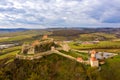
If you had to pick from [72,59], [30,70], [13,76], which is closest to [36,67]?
[30,70]

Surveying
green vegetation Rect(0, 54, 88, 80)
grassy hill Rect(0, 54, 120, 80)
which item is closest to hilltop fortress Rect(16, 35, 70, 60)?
grassy hill Rect(0, 54, 120, 80)

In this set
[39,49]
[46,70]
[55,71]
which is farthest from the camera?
[39,49]

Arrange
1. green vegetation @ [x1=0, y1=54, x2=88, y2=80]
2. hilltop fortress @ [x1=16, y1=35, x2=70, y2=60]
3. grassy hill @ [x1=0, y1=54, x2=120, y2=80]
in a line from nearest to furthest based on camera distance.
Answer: grassy hill @ [x1=0, y1=54, x2=120, y2=80]
green vegetation @ [x1=0, y1=54, x2=88, y2=80]
hilltop fortress @ [x1=16, y1=35, x2=70, y2=60]

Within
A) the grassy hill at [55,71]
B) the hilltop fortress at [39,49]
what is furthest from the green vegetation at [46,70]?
the hilltop fortress at [39,49]

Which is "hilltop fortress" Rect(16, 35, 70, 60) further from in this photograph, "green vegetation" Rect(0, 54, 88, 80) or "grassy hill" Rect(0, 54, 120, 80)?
"green vegetation" Rect(0, 54, 88, 80)

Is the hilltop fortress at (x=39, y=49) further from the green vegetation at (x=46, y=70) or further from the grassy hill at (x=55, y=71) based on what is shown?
the green vegetation at (x=46, y=70)

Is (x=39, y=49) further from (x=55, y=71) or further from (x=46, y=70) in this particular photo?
(x=55, y=71)

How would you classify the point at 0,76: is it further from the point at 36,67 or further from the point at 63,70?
the point at 63,70

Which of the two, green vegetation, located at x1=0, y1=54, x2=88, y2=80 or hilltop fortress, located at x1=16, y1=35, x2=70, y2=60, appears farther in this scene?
hilltop fortress, located at x1=16, y1=35, x2=70, y2=60

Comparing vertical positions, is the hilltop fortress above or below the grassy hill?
above

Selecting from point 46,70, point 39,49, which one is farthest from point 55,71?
point 39,49

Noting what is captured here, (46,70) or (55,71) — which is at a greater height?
(46,70)
